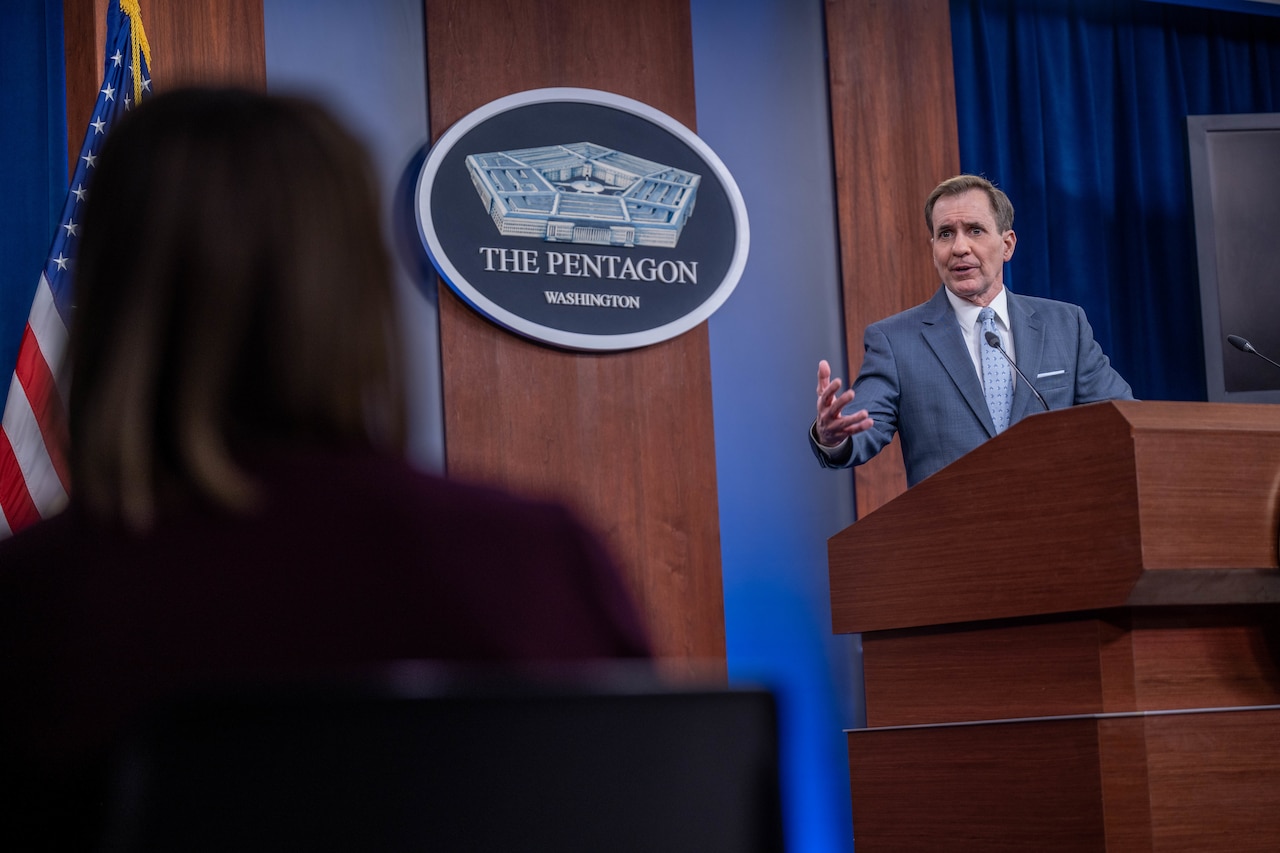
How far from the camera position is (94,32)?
3.11 meters

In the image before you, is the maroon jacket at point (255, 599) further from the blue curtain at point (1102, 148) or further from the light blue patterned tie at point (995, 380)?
the blue curtain at point (1102, 148)

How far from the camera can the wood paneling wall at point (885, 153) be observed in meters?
3.98

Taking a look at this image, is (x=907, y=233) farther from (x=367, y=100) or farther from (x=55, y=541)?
(x=55, y=541)

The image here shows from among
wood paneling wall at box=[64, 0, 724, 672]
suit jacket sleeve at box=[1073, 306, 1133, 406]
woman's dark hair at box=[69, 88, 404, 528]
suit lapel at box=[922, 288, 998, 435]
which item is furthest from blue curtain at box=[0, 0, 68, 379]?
Result: woman's dark hair at box=[69, 88, 404, 528]

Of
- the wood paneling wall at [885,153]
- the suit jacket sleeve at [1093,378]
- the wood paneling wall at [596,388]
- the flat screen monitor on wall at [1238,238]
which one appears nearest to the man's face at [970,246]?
the suit jacket sleeve at [1093,378]

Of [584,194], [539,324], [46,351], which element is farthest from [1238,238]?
[46,351]

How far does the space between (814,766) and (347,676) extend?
333 cm

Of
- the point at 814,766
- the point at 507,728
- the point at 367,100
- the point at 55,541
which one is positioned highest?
the point at 367,100

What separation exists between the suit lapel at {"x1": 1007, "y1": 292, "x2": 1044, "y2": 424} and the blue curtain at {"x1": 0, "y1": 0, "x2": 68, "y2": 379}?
2315 mm

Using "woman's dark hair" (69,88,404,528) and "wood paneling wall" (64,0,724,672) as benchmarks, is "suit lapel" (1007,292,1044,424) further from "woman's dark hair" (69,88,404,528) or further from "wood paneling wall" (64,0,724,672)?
"woman's dark hair" (69,88,404,528)

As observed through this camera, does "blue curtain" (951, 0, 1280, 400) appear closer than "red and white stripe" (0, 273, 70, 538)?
No

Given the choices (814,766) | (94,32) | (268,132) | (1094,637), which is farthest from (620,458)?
(268,132)

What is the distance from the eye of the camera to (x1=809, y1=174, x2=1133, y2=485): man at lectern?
3000 mm

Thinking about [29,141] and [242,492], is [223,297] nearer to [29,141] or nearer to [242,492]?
[242,492]
